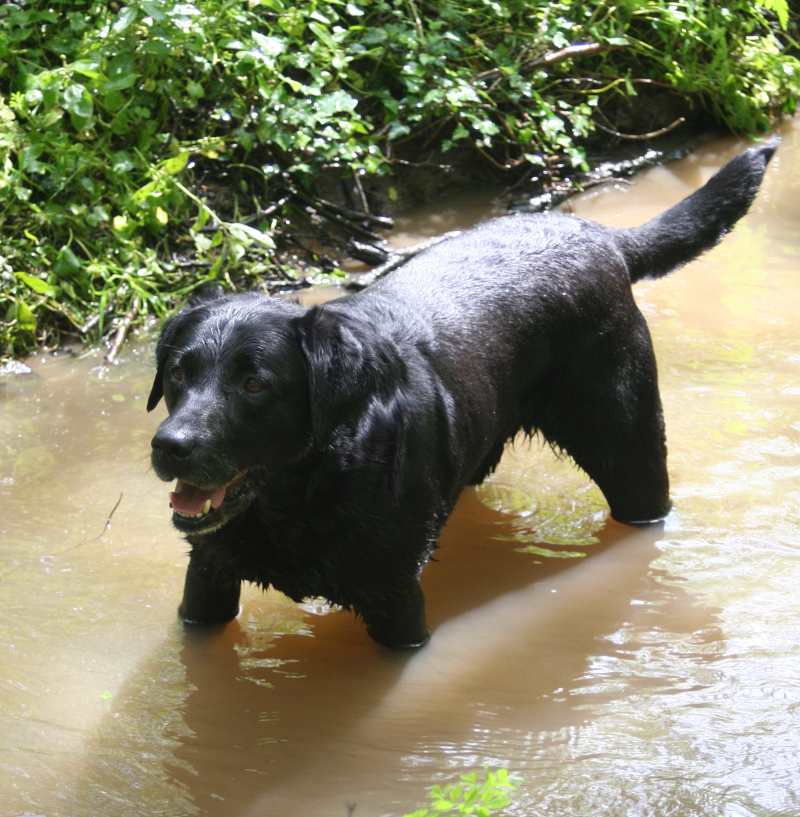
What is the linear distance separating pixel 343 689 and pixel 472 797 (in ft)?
2.81

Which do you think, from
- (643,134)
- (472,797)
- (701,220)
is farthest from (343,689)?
(643,134)

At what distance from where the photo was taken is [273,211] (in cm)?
649

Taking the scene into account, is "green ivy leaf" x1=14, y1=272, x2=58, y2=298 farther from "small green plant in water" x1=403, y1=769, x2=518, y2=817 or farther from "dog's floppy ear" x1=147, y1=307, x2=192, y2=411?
"small green plant in water" x1=403, y1=769, x2=518, y2=817

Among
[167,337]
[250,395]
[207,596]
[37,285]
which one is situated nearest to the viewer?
[250,395]

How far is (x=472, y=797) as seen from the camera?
109 inches

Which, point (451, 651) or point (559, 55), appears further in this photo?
point (559, 55)

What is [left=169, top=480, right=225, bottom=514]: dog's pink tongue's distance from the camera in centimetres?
319

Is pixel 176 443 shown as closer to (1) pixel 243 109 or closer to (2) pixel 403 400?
(2) pixel 403 400

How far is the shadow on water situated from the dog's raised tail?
942 millimetres

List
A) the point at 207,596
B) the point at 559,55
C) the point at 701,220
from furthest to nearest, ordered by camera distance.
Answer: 1. the point at 559,55
2. the point at 701,220
3. the point at 207,596

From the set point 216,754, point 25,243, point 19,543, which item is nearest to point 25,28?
point 25,243

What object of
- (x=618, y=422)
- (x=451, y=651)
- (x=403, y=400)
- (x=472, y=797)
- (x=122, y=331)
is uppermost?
(x=403, y=400)

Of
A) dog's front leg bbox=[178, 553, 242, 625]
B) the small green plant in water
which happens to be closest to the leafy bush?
dog's front leg bbox=[178, 553, 242, 625]

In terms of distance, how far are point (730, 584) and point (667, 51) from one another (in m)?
4.55
